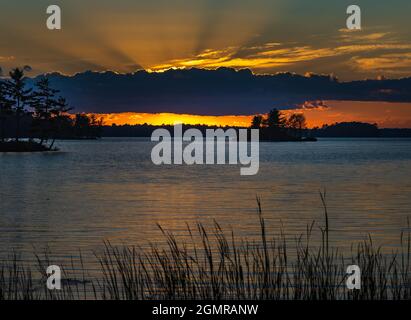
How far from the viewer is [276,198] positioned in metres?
46.8

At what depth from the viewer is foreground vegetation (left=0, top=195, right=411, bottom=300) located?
11.3m

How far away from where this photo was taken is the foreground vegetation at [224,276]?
11.3 metres

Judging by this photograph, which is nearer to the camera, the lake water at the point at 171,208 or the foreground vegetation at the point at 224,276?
the foreground vegetation at the point at 224,276

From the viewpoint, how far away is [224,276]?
18234 mm

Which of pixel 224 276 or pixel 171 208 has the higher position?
pixel 171 208

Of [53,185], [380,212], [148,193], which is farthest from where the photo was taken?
[53,185]

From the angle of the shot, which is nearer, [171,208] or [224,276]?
[224,276]

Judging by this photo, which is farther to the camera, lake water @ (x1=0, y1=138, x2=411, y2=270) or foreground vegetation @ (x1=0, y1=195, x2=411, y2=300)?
lake water @ (x1=0, y1=138, x2=411, y2=270)
